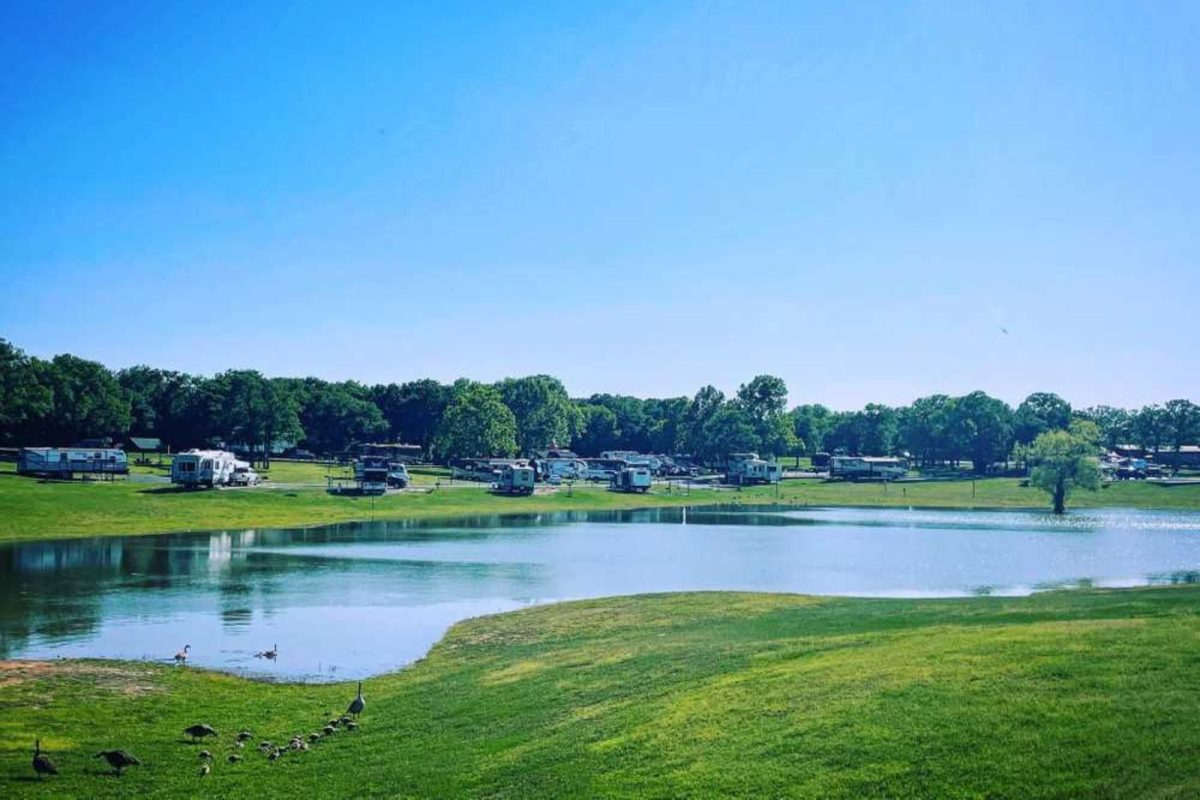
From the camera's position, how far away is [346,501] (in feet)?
372

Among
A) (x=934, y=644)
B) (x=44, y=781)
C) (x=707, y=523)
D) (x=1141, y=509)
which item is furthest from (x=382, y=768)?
(x=1141, y=509)

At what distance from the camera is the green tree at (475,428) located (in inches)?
6836

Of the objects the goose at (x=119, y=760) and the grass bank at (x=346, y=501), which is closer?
the goose at (x=119, y=760)

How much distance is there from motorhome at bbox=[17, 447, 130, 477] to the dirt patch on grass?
277 ft

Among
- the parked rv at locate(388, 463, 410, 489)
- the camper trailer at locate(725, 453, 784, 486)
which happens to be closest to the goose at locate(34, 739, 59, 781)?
the parked rv at locate(388, 463, 410, 489)

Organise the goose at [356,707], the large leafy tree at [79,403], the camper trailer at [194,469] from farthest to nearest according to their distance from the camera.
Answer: the large leafy tree at [79,403] < the camper trailer at [194,469] < the goose at [356,707]

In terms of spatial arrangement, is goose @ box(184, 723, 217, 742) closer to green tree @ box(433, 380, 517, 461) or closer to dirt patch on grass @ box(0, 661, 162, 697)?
dirt patch on grass @ box(0, 661, 162, 697)

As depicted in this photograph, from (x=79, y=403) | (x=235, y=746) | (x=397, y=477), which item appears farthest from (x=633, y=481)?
(x=235, y=746)

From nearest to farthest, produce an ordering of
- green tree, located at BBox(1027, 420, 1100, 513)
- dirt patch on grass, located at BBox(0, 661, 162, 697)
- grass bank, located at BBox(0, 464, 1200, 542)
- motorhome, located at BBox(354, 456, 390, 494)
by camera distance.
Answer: dirt patch on grass, located at BBox(0, 661, 162, 697) < grass bank, located at BBox(0, 464, 1200, 542) < motorhome, located at BBox(354, 456, 390, 494) < green tree, located at BBox(1027, 420, 1100, 513)

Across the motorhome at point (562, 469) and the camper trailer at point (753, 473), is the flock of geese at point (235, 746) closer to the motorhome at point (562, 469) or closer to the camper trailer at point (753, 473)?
the motorhome at point (562, 469)

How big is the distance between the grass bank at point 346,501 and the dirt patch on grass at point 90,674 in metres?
50.1

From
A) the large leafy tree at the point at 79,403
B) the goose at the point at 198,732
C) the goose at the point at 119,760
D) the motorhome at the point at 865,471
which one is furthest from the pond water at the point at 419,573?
the motorhome at the point at 865,471

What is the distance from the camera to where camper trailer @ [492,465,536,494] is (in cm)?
14125

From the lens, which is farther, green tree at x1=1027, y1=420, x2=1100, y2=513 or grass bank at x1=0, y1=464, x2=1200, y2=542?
green tree at x1=1027, y1=420, x2=1100, y2=513
